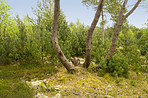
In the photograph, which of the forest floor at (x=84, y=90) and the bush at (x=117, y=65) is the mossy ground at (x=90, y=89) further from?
the bush at (x=117, y=65)

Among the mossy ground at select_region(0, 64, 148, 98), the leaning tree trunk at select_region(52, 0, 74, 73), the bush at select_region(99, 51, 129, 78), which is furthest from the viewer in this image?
the bush at select_region(99, 51, 129, 78)

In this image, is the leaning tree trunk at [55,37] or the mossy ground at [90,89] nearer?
the mossy ground at [90,89]

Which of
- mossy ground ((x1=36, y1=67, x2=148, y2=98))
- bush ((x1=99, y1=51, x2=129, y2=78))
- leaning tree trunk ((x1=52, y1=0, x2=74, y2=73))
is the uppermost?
leaning tree trunk ((x1=52, y1=0, x2=74, y2=73))

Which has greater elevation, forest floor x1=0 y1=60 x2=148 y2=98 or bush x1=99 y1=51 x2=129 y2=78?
bush x1=99 y1=51 x2=129 y2=78

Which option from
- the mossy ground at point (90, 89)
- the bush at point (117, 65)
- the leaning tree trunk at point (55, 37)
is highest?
the leaning tree trunk at point (55, 37)

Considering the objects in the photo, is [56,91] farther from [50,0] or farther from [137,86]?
[50,0]

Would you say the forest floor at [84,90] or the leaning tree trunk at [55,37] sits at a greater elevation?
the leaning tree trunk at [55,37]

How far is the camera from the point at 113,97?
3113mm

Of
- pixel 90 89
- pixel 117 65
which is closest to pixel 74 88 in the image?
pixel 90 89

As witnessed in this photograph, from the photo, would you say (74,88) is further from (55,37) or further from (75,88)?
(55,37)

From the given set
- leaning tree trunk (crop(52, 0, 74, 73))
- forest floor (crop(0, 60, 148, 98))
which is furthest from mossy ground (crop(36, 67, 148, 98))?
leaning tree trunk (crop(52, 0, 74, 73))

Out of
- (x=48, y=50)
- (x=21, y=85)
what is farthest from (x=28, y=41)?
(x=21, y=85)

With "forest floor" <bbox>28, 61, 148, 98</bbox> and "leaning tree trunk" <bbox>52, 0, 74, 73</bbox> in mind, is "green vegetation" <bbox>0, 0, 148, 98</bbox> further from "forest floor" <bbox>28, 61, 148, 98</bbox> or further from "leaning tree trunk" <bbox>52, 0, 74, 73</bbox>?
"leaning tree trunk" <bbox>52, 0, 74, 73</bbox>

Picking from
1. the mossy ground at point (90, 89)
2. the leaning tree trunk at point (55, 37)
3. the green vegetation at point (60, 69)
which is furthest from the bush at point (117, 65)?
the leaning tree trunk at point (55, 37)
